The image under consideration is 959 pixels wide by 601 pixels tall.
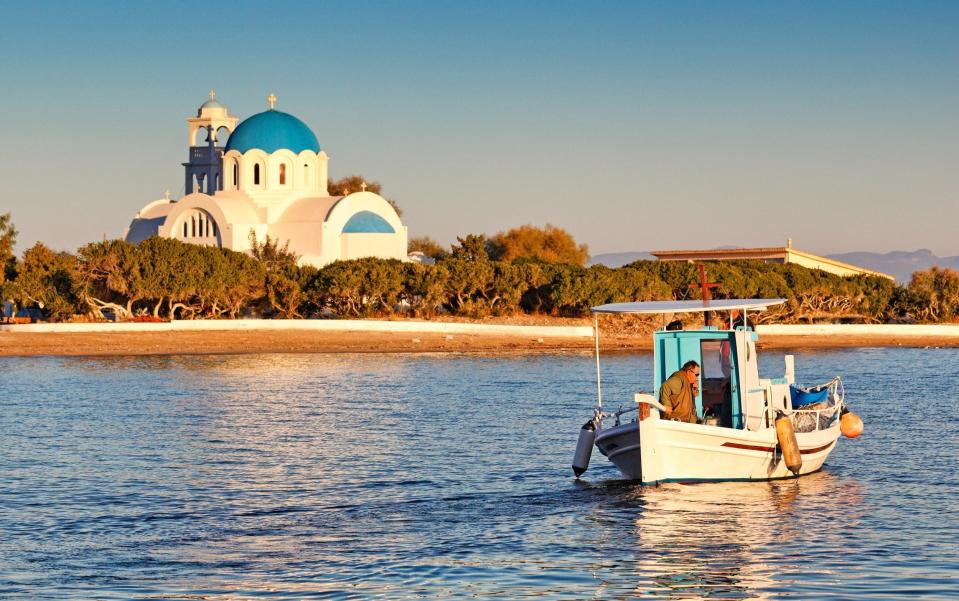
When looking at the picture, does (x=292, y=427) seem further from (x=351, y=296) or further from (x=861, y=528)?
(x=351, y=296)

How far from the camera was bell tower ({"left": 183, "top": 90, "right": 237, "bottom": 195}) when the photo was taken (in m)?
84.8

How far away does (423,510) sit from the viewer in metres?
16.6

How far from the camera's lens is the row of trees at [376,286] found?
176 ft

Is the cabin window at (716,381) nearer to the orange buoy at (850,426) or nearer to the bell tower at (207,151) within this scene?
the orange buoy at (850,426)

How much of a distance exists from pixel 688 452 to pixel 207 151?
234 feet

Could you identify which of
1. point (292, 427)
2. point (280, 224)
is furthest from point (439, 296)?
point (292, 427)

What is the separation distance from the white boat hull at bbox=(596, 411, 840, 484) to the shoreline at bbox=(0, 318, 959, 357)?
105ft

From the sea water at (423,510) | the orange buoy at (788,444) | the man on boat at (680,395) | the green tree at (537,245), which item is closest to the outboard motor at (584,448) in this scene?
the sea water at (423,510)

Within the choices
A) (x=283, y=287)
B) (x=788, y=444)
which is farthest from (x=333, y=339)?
(x=788, y=444)

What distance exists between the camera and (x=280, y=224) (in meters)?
69.6

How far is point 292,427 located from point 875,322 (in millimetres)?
55462

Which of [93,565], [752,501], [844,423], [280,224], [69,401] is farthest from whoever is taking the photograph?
[280,224]

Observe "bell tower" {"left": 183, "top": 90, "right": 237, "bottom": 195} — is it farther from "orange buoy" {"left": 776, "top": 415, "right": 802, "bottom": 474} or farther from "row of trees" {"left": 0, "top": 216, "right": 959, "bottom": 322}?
"orange buoy" {"left": 776, "top": 415, "right": 802, "bottom": 474}

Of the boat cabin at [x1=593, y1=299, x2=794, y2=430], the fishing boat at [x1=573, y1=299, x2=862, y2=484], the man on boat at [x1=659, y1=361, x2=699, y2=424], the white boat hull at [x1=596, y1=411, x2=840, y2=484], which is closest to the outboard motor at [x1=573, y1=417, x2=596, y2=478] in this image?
the fishing boat at [x1=573, y1=299, x2=862, y2=484]
